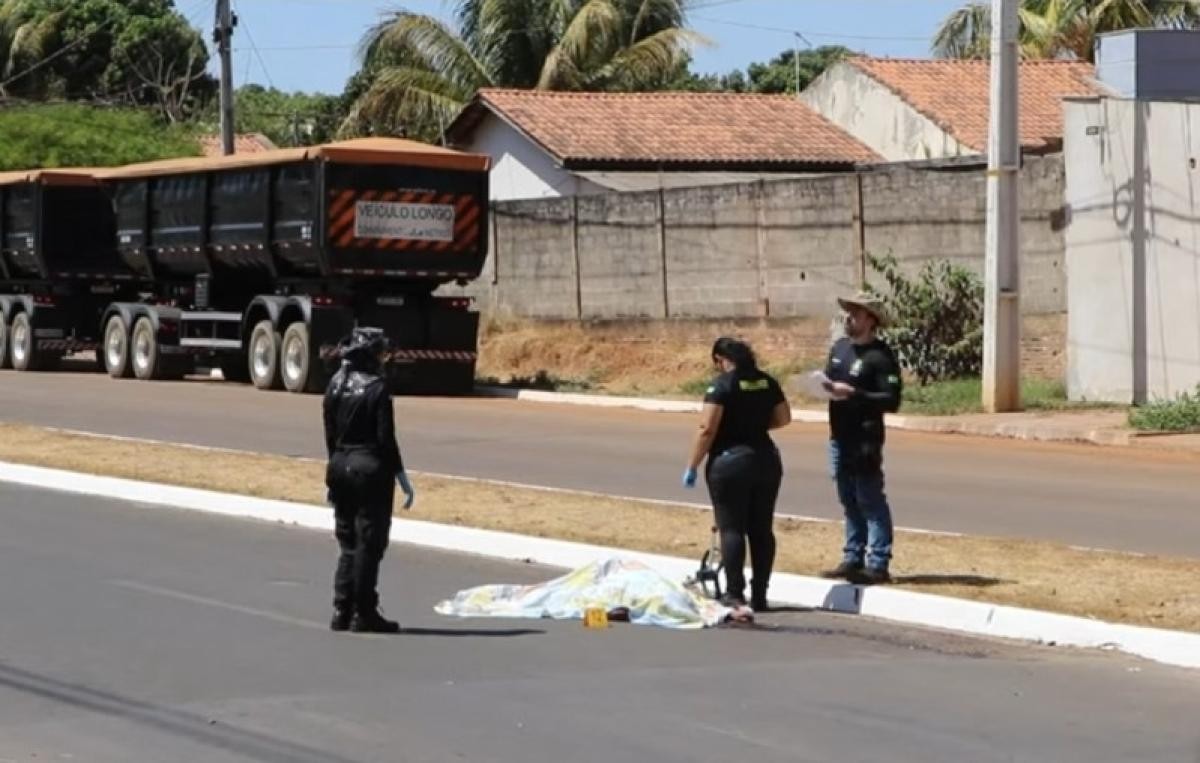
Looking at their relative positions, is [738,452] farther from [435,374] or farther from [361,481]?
[435,374]

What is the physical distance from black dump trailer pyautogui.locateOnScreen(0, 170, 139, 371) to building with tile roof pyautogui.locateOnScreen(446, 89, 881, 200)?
28.9 feet

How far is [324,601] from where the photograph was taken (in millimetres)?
12172

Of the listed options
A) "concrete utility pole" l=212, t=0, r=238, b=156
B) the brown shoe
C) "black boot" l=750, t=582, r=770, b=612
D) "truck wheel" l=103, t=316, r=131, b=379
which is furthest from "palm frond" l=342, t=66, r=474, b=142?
"black boot" l=750, t=582, r=770, b=612

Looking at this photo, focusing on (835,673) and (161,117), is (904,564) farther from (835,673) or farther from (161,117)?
(161,117)

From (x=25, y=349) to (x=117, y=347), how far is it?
8.81 ft

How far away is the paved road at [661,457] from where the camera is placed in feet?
52.9

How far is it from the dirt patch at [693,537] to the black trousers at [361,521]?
301 cm

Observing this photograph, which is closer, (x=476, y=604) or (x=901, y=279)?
(x=476, y=604)

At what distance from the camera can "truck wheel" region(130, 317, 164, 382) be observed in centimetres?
3384

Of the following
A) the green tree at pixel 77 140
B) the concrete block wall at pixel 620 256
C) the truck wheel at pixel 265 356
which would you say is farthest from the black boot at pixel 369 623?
the green tree at pixel 77 140

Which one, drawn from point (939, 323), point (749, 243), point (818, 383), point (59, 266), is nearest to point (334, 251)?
point (749, 243)

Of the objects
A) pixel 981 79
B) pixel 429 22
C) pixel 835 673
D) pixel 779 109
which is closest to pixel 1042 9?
pixel 981 79

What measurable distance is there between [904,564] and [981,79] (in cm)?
3485

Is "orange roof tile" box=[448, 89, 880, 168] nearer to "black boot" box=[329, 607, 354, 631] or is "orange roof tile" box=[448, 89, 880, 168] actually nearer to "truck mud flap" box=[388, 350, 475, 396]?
"truck mud flap" box=[388, 350, 475, 396]
